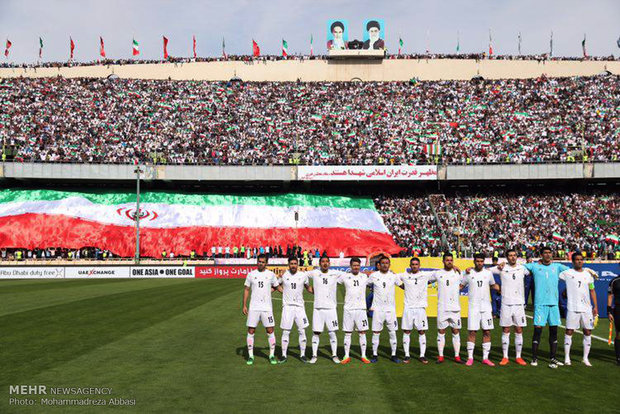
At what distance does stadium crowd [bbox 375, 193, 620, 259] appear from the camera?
50000mm

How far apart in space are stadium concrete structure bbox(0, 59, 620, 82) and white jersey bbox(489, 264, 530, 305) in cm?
6894

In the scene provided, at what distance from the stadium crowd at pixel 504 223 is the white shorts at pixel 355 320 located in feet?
120

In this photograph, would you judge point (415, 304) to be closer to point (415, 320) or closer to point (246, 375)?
point (415, 320)

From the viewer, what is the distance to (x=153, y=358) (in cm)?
1220

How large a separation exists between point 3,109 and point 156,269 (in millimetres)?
36125

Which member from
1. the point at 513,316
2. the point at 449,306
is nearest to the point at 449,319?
the point at 449,306

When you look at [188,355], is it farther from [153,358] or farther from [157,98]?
[157,98]

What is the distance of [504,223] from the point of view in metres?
53.0

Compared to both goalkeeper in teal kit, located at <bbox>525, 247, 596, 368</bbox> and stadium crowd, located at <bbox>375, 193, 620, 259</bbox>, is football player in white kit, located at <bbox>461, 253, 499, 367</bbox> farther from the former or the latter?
stadium crowd, located at <bbox>375, 193, 620, 259</bbox>

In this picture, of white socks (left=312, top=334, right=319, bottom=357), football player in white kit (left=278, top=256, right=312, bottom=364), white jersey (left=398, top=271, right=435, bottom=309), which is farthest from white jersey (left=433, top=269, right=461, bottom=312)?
football player in white kit (left=278, top=256, right=312, bottom=364)

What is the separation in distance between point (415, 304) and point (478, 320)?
1.40 m

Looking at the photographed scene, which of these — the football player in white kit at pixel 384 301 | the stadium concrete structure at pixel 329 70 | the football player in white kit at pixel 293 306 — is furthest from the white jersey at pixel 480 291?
the stadium concrete structure at pixel 329 70

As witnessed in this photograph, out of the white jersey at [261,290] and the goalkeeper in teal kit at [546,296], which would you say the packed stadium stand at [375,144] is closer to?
the goalkeeper in teal kit at [546,296]

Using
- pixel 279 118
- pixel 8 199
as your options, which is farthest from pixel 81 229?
pixel 279 118
